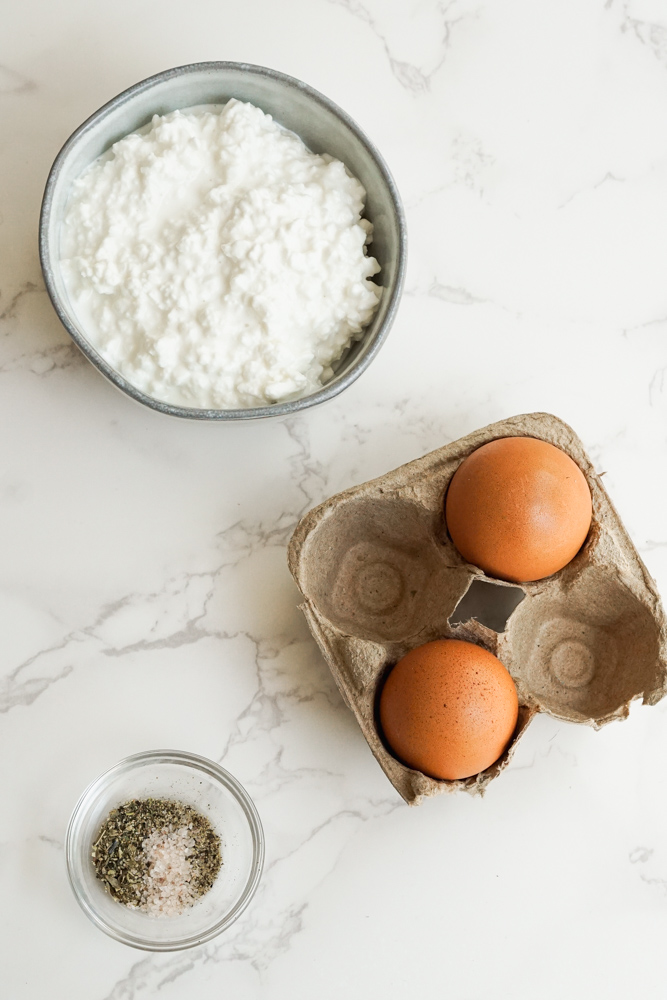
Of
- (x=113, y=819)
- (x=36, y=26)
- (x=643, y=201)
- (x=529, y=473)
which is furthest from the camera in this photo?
(x=643, y=201)

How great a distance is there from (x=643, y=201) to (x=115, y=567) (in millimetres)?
1195

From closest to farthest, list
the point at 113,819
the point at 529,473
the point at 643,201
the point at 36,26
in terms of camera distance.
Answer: the point at 529,473
the point at 113,819
the point at 36,26
the point at 643,201

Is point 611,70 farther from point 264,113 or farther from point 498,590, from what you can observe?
point 498,590

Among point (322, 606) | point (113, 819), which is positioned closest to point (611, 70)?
point (322, 606)

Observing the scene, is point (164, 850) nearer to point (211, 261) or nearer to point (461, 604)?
point (461, 604)

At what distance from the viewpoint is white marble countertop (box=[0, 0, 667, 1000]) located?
1401 millimetres

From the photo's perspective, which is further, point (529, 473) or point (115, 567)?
point (115, 567)

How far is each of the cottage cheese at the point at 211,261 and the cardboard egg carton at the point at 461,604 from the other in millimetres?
257

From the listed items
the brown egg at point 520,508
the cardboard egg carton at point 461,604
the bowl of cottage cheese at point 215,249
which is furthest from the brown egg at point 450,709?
the bowl of cottage cheese at point 215,249

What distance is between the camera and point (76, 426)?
1.45m

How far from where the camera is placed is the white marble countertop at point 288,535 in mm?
1401

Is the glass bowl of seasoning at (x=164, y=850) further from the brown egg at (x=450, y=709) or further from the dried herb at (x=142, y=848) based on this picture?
the brown egg at (x=450, y=709)

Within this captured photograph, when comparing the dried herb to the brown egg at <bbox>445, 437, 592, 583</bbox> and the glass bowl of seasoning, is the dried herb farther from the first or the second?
the brown egg at <bbox>445, 437, 592, 583</bbox>

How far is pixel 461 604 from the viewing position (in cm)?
143
